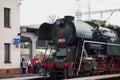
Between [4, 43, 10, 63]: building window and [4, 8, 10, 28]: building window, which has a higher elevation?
[4, 8, 10, 28]: building window

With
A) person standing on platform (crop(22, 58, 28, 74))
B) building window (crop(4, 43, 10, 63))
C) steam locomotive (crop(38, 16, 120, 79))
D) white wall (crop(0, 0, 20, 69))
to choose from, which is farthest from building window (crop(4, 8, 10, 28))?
steam locomotive (crop(38, 16, 120, 79))

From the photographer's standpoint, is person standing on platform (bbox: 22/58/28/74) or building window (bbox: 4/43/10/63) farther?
building window (bbox: 4/43/10/63)

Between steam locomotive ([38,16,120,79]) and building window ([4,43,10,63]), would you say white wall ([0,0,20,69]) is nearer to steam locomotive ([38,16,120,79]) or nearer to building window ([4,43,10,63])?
building window ([4,43,10,63])

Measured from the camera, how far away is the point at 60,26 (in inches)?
890

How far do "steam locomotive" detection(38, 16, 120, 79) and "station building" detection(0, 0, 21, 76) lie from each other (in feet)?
33.5

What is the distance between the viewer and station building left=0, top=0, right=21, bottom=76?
3266cm

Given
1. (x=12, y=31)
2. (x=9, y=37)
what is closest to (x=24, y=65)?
(x=9, y=37)

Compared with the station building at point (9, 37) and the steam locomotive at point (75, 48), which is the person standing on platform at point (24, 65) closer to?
the station building at point (9, 37)

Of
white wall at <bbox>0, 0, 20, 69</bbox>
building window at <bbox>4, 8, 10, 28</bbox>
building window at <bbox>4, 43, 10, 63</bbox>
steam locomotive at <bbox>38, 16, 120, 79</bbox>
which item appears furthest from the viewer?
building window at <bbox>4, 8, 10, 28</bbox>

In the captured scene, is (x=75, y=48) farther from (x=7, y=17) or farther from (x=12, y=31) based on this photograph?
(x=7, y=17)

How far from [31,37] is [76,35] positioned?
16.8m

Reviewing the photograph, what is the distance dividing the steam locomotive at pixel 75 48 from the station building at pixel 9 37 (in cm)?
1020

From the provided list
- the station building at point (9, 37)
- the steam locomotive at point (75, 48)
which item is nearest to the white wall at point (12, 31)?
the station building at point (9, 37)

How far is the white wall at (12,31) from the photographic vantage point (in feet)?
107
